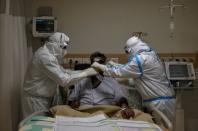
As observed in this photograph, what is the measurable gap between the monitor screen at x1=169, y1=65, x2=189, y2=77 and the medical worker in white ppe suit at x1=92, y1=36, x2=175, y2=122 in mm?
486

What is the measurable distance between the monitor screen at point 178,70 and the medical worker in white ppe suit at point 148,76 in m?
0.49

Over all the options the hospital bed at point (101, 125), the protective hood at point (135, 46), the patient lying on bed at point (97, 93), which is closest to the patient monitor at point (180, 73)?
the protective hood at point (135, 46)

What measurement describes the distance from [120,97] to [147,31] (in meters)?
1.33

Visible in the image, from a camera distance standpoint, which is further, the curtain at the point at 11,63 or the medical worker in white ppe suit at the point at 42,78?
the curtain at the point at 11,63

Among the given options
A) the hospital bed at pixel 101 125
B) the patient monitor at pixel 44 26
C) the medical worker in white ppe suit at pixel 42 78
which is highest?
the patient monitor at pixel 44 26

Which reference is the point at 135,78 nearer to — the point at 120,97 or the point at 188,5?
the point at 120,97

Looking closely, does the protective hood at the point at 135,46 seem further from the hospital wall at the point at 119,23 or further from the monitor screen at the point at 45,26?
the monitor screen at the point at 45,26

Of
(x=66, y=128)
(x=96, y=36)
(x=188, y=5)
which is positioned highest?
(x=188, y=5)

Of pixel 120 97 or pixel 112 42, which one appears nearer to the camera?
pixel 120 97

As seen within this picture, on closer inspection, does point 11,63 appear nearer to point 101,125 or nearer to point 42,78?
point 42,78

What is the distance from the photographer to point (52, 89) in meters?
2.99

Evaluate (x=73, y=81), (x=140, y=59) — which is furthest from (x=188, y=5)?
(x=73, y=81)

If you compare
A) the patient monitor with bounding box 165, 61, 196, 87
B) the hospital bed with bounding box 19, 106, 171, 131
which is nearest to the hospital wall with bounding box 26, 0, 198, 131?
the patient monitor with bounding box 165, 61, 196, 87

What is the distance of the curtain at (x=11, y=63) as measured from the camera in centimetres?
309
